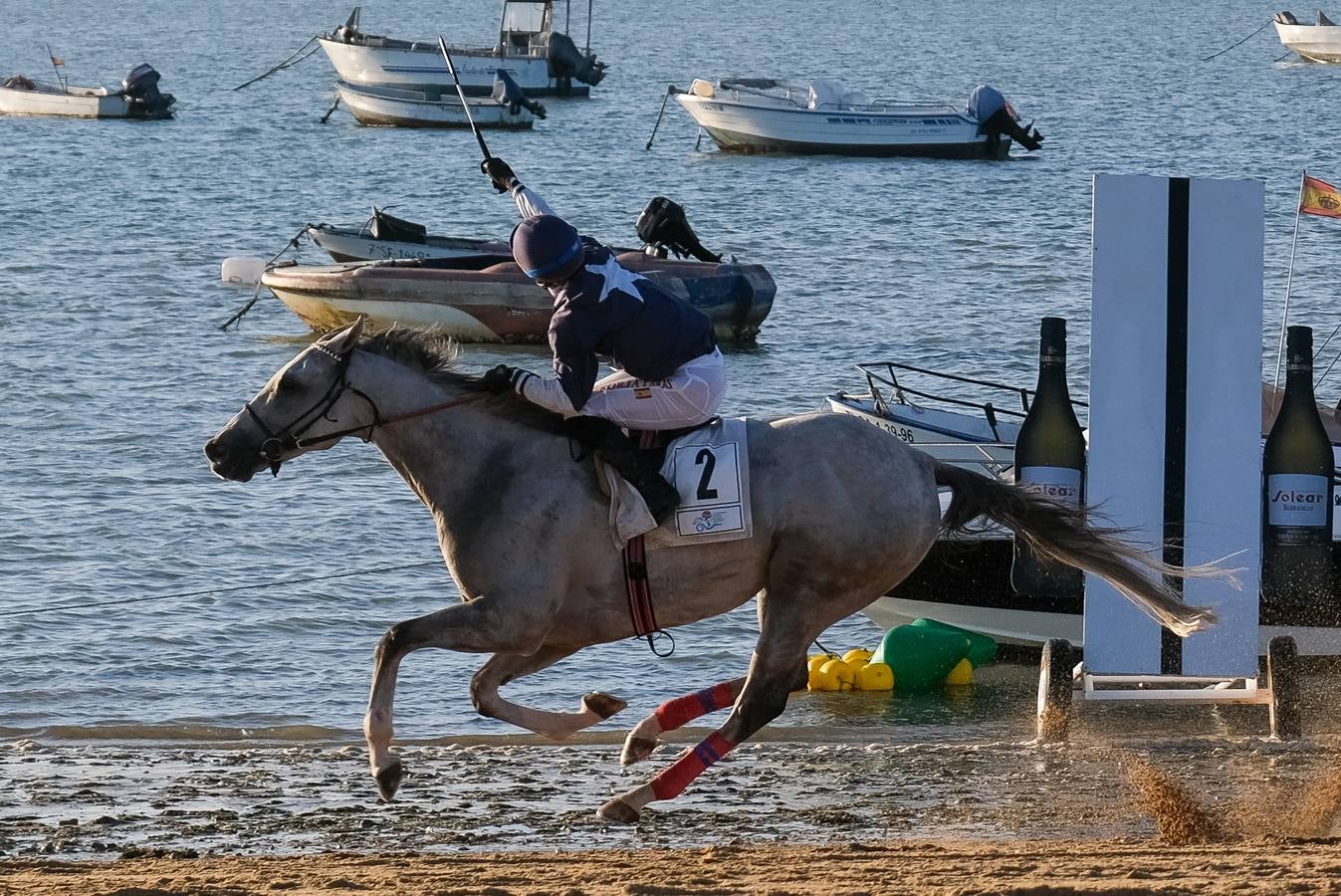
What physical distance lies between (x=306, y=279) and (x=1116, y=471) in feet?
68.0

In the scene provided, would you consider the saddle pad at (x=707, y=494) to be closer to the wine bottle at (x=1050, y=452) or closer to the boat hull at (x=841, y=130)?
the wine bottle at (x=1050, y=452)

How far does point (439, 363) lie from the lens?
28.2ft

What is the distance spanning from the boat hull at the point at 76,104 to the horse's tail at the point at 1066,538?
6710cm

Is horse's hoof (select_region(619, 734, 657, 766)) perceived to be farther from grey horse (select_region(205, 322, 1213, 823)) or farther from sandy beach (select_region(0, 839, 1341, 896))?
sandy beach (select_region(0, 839, 1341, 896))

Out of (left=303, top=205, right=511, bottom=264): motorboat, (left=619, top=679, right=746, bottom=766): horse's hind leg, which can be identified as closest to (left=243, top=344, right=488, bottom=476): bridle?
(left=619, top=679, right=746, bottom=766): horse's hind leg

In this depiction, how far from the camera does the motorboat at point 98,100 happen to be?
71.8 metres

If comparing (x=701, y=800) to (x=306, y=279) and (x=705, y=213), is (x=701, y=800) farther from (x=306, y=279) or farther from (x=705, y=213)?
(x=705, y=213)

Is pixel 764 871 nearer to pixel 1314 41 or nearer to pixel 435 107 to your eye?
pixel 435 107

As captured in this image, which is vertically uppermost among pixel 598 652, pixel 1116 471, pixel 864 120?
pixel 864 120

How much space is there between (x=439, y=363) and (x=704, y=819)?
2714 millimetres

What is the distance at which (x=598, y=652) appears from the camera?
48.4 ft

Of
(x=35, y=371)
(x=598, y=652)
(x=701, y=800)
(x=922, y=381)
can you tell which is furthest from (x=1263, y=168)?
(x=701, y=800)

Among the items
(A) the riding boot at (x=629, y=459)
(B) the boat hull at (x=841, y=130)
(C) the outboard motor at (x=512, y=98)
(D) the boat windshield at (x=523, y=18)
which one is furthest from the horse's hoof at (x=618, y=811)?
(D) the boat windshield at (x=523, y=18)

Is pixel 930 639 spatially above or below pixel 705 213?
below
